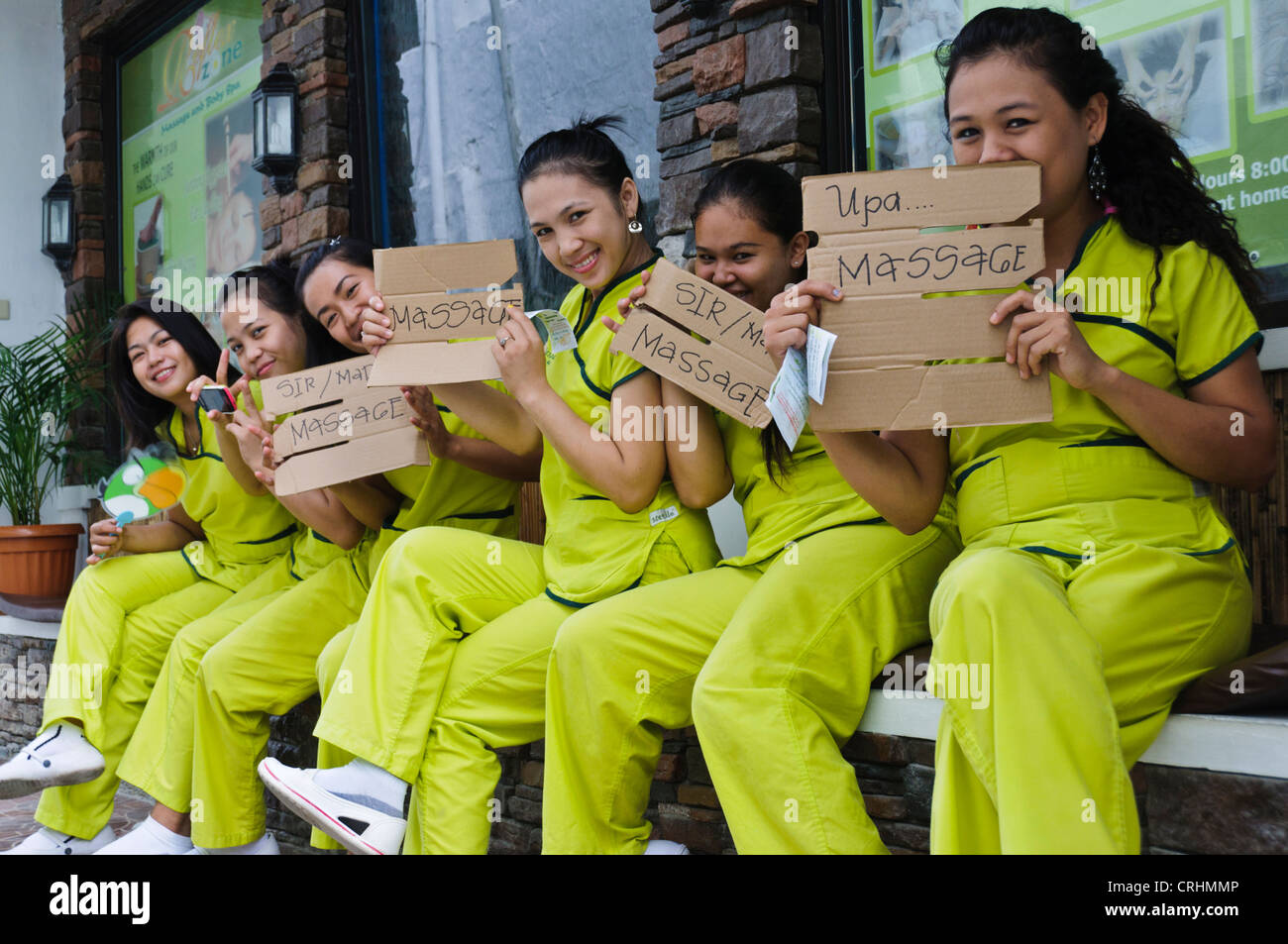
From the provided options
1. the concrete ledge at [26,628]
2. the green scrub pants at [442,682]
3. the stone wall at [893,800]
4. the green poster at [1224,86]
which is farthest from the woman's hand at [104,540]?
the green poster at [1224,86]

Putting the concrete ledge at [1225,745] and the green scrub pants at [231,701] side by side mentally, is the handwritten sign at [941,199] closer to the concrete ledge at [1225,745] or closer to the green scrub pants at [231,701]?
the concrete ledge at [1225,745]

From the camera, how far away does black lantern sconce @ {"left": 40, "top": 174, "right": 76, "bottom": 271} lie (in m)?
5.32

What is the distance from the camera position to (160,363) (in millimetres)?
3080

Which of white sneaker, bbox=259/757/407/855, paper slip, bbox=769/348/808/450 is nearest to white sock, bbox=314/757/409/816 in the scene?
white sneaker, bbox=259/757/407/855

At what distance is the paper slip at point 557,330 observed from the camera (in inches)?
81.8

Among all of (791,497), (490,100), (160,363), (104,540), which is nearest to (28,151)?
(490,100)

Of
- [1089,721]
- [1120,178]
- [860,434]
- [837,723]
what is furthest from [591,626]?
[1120,178]

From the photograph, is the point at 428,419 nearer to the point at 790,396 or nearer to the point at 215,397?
the point at 215,397

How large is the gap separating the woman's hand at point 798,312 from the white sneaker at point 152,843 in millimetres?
1722

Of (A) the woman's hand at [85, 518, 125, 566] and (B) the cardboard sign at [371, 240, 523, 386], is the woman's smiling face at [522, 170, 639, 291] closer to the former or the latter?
(B) the cardboard sign at [371, 240, 523, 386]

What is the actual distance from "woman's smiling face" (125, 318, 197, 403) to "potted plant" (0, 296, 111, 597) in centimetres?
159

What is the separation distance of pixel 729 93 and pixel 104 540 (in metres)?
1.85
